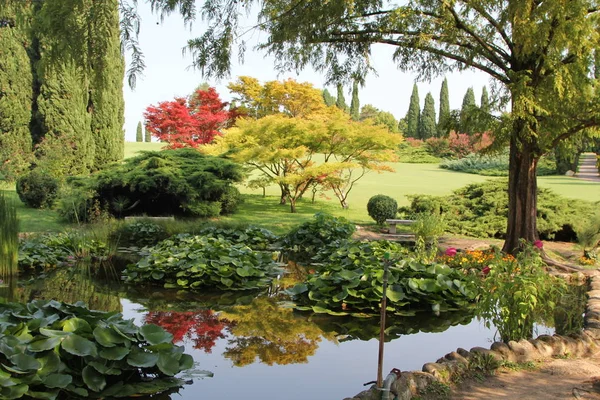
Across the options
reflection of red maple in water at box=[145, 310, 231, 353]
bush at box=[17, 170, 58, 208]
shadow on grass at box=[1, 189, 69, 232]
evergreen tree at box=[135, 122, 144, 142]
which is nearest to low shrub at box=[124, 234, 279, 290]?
reflection of red maple in water at box=[145, 310, 231, 353]

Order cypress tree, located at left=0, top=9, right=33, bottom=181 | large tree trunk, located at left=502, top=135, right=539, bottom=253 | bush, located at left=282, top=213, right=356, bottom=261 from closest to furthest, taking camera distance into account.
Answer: large tree trunk, located at left=502, top=135, right=539, bottom=253, bush, located at left=282, top=213, right=356, bottom=261, cypress tree, located at left=0, top=9, right=33, bottom=181

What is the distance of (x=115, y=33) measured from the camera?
13.7ft

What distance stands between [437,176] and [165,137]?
11602 mm

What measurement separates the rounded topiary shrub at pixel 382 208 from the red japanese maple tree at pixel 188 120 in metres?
9.79

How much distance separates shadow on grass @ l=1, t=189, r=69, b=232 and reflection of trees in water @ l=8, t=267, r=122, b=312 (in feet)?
11.3

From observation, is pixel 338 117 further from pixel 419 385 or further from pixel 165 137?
pixel 419 385

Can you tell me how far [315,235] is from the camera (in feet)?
29.1

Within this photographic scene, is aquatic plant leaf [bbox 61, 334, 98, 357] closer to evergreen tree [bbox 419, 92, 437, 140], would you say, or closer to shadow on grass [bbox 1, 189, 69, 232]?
shadow on grass [bbox 1, 189, 69, 232]

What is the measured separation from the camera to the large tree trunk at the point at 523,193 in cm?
778

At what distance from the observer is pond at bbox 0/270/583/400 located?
137 inches

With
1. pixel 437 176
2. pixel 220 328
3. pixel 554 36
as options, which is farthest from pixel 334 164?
pixel 437 176

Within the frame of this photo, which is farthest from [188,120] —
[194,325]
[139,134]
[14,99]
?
[139,134]

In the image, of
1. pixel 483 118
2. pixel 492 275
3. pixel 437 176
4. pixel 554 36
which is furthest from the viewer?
pixel 437 176

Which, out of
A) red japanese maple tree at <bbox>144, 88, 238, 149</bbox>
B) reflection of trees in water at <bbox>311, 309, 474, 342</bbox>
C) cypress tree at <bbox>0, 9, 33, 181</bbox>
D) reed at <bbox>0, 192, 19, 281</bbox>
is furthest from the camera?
red japanese maple tree at <bbox>144, 88, 238, 149</bbox>
